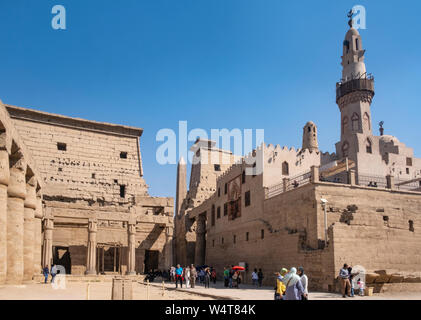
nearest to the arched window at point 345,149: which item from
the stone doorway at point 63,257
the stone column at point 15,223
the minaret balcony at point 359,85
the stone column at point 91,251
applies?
the minaret balcony at point 359,85

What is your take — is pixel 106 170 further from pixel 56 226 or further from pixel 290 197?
pixel 290 197

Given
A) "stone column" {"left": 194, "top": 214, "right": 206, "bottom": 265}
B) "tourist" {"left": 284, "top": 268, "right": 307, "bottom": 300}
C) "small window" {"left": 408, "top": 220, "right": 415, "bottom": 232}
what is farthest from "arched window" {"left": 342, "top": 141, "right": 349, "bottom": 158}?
"tourist" {"left": 284, "top": 268, "right": 307, "bottom": 300}

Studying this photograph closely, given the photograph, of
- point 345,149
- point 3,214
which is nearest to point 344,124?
point 345,149

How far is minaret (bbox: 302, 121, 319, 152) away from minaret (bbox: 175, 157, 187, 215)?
18.1m

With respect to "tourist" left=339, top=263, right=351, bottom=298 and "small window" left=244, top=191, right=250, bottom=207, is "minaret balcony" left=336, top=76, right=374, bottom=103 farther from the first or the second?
"tourist" left=339, top=263, right=351, bottom=298

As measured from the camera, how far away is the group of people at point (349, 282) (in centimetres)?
1641

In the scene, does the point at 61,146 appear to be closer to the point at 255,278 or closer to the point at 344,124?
the point at 255,278

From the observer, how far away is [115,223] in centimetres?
3312

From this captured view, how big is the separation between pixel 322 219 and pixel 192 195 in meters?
26.6

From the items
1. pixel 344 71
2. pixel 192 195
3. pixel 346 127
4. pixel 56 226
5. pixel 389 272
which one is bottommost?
pixel 389 272

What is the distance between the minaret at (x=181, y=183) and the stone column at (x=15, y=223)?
35.2 m

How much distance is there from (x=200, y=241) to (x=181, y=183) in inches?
533

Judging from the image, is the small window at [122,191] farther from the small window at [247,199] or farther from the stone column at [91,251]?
the small window at [247,199]
